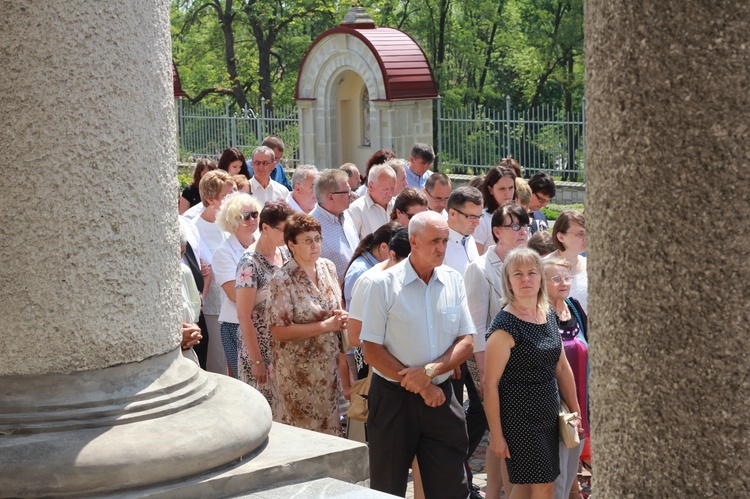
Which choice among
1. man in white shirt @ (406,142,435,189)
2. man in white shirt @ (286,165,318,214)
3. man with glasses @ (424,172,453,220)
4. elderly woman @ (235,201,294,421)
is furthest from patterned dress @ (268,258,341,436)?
man in white shirt @ (406,142,435,189)

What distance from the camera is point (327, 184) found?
319 inches

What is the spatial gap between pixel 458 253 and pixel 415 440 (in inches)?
83.9

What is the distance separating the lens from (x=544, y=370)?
5.42m

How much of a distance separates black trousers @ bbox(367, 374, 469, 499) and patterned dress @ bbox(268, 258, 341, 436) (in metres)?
0.69

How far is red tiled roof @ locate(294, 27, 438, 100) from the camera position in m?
19.0

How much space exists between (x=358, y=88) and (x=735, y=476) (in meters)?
20.0

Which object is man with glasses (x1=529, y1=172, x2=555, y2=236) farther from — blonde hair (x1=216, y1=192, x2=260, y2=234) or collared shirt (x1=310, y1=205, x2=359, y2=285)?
blonde hair (x1=216, y1=192, x2=260, y2=234)

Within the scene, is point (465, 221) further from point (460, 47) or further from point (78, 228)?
point (460, 47)

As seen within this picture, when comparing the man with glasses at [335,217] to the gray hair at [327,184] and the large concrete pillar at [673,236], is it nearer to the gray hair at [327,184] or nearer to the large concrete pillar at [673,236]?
the gray hair at [327,184]

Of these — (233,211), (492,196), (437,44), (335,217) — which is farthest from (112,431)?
(437,44)

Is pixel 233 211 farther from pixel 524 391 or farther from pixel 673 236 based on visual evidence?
pixel 673 236

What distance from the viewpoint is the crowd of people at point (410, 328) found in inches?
213

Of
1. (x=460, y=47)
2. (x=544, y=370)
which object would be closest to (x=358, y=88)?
(x=460, y=47)

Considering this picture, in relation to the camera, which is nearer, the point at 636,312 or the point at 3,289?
the point at 636,312
